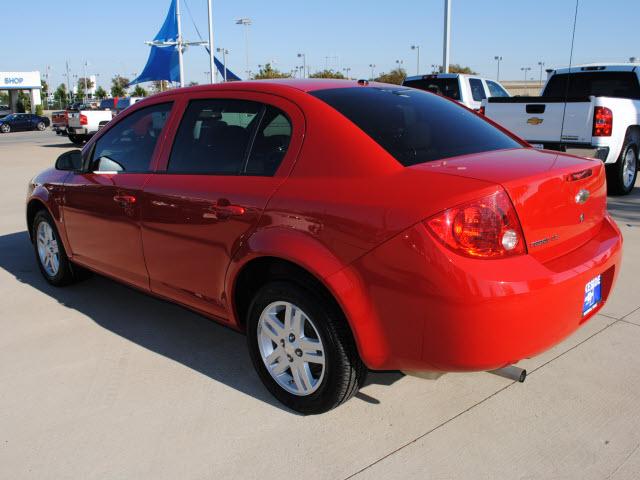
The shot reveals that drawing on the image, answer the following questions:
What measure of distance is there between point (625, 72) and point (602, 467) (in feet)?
28.6

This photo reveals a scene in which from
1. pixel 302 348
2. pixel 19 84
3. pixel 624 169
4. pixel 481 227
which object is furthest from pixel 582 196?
pixel 19 84

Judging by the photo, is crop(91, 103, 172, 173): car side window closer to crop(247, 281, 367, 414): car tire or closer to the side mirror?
the side mirror

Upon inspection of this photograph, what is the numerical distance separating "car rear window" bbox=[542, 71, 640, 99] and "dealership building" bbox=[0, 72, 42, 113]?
68632 millimetres

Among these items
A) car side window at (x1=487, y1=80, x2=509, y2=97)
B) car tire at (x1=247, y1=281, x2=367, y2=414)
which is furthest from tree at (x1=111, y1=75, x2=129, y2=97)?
car tire at (x1=247, y1=281, x2=367, y2=414)

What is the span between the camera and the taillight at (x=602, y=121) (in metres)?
7.68

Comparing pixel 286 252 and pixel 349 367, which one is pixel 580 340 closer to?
pixel 349 367

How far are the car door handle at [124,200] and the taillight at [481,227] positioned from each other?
2.11 m

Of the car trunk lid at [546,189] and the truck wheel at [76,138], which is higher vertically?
the car trunk lid at [546,189]

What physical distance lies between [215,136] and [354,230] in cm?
128

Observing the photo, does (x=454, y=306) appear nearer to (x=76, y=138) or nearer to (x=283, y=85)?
(x=283, y=85)

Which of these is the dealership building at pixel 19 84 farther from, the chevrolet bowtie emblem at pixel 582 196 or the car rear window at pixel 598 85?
the chevrolet bowtie emblem at pixel 582 196

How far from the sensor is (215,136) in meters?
3.41

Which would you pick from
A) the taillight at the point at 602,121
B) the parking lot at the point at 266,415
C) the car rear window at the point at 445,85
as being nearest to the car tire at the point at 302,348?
A: the parking lot at the point at 266,415

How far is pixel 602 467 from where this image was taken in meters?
2.52
